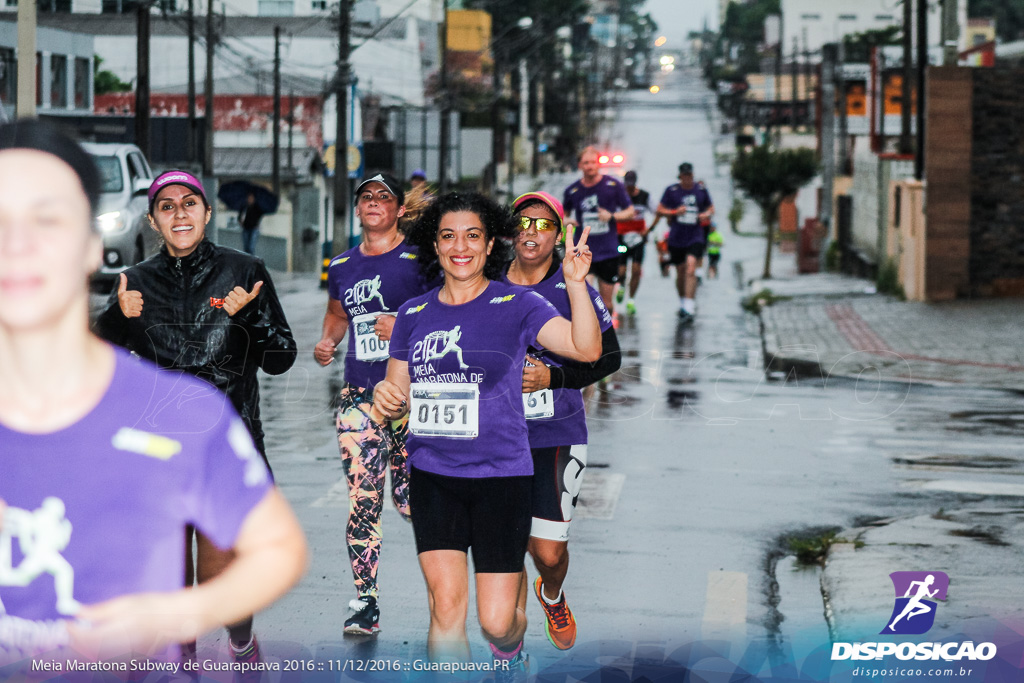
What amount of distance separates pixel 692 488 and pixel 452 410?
5019 mm

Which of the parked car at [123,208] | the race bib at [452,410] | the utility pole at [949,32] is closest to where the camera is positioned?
the race bib at [452,410]

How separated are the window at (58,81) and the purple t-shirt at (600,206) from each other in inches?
1313

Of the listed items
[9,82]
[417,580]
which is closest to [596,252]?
[417,580]

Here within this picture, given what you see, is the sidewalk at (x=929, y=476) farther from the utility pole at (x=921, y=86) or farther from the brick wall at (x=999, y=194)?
the utility pole at (x=921, y=86)

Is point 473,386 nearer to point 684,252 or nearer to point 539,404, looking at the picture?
point 539,404

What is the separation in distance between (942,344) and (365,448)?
12.7 m

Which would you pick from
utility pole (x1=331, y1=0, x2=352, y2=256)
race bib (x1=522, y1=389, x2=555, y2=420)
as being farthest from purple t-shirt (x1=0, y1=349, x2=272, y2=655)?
utility pole (x1=331, y1=0, x2=352, y2=256)

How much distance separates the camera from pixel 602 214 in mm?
14227

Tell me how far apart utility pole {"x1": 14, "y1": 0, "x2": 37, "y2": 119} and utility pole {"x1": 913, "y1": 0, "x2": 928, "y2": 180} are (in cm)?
1457

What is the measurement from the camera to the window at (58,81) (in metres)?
44.9

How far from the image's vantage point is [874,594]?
7.00 meters

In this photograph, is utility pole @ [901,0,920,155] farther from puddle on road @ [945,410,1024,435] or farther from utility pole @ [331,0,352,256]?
puddle on road @ [945,410,1024,435]

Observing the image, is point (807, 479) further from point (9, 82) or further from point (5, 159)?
point (9, 82)

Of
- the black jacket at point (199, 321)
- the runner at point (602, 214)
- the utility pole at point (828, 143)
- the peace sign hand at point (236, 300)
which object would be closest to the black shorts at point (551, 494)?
the black jacket at point (199, 321)
